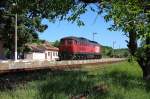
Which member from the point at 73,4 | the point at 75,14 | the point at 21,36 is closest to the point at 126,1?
the point at 75,14

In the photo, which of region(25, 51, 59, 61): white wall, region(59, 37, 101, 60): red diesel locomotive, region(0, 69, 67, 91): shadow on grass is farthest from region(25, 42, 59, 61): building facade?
region(0, 69, 67, 91): shadow on grass

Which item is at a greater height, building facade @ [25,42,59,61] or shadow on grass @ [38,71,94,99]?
building facade @ [25,42,59,61]

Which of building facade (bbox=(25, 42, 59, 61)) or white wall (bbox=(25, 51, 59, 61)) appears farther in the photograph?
building facade (bbox=(25, 42, 59, 61))

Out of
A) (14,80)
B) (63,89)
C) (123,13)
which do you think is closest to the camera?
(123,13)

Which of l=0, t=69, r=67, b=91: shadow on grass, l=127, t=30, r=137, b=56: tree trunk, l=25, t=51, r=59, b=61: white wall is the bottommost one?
l=0, t=69, r=67, b=91: shadow on grass

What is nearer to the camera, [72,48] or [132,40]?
[132,40]

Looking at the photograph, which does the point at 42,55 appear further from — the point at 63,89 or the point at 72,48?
the point at 63,89

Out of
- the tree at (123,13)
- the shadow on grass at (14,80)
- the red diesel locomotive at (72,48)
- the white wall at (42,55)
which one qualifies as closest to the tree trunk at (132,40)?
the tree at (123,13)

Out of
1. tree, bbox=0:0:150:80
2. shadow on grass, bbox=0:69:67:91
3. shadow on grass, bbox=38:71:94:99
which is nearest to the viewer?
tree, bbox=0:0:150:80

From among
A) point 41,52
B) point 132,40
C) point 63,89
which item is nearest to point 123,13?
point 63,89

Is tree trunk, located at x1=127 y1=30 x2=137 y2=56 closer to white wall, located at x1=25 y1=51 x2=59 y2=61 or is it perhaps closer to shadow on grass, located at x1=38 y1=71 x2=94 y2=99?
shadow on grass, located at x1=38 y1=71 x2=94 y2=99

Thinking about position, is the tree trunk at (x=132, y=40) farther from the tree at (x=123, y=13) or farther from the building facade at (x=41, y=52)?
the building facade at (x=41, y=52)

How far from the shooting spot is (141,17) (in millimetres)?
8945

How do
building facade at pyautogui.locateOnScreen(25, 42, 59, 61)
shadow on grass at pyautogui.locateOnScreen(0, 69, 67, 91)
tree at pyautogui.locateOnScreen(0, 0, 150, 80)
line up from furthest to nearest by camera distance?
building facade at pyautogui.locateOnScreen(25, 42, 59, 61), shadow on grass at pyautogui.locateOnScreen(0, 69, 67, 91), tree at pyautogui.locateOnScreen(0, 0, 150, 80)
